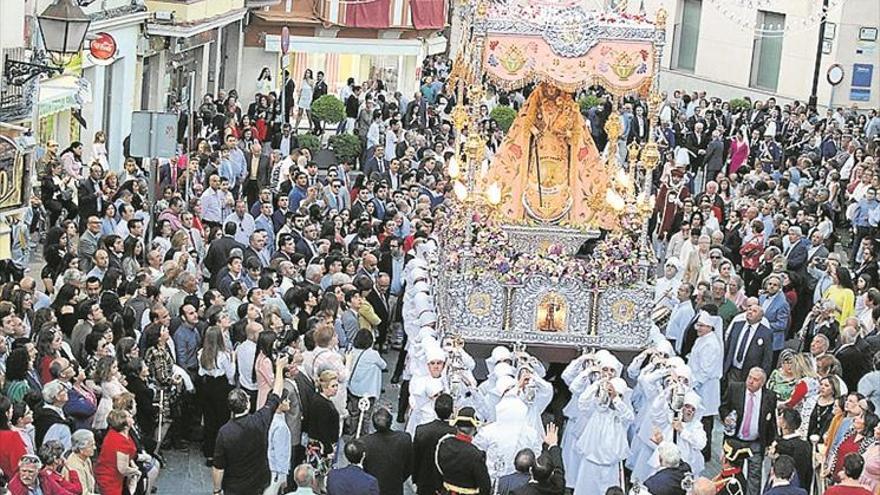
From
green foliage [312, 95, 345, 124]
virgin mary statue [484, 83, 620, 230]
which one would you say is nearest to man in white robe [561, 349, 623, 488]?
virgin mary statue [484, 83, 620, 230]

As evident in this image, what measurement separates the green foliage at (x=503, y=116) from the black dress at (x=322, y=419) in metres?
19.8

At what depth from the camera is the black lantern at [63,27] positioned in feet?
57.9

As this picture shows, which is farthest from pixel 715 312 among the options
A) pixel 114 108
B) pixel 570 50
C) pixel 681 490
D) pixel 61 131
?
pixel 114 108

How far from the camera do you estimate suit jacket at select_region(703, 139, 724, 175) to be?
33281 millimetres

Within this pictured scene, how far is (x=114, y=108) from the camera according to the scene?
32.4 metres

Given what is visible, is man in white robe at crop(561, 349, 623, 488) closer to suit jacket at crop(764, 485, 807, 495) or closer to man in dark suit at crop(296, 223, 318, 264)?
suit jacket at crop(764, 485, 807, 495)

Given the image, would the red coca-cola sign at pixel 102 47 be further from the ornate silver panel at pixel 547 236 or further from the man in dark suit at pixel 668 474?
the man in dark suit at pixel 668 474

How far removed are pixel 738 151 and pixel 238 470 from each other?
20.4 metres

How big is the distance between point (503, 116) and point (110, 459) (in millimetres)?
22634

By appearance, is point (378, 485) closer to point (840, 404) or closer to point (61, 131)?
point (840, 404)

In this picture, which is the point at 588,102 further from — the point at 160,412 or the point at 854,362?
the point at 160,412

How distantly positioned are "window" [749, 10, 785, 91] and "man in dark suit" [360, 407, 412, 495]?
34.0 meters

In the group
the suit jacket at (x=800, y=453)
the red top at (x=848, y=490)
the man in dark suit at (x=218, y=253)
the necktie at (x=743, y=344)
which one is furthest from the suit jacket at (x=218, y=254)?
the red top at (x=848, y=490)

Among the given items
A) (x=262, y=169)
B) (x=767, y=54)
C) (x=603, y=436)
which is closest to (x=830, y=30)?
(x=767, y=54)
